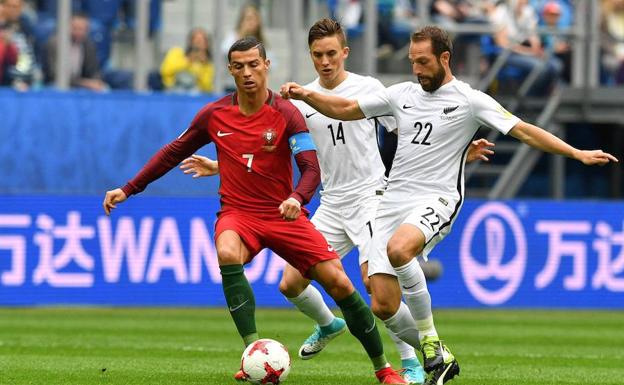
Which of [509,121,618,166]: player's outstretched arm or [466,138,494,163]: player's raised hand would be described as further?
[466,138,494,163]: player's raised hand

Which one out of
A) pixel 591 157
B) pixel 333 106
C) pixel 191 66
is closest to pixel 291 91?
pixel 333 106

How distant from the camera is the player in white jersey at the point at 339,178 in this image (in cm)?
1103

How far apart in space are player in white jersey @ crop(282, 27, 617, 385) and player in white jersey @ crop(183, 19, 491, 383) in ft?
3.38

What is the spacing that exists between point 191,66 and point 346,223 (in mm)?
9846

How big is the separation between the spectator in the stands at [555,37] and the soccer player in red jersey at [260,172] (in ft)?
42.0

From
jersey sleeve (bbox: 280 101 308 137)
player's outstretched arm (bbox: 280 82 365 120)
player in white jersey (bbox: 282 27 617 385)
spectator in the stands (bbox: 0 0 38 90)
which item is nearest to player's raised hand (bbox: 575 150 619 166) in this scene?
player in white jersey (bbox: 282 27 617 385)

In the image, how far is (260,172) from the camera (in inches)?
389

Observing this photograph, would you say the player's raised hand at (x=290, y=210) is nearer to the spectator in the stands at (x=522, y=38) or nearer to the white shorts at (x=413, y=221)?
the white shorts at (x=413, y=221)

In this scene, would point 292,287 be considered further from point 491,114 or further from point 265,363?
point 491,114

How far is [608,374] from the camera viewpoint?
446 inches

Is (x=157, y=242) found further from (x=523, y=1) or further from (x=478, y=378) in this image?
(x=478, y=378)

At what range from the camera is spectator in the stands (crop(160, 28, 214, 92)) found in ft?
68.0

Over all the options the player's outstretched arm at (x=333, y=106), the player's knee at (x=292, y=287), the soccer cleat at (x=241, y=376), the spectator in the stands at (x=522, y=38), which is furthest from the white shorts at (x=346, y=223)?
the spectator in the stands at (x=522, y=38)

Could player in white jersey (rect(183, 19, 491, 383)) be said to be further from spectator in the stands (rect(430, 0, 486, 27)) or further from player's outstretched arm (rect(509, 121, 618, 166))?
spectator in the stands (rect(430, 0, 486, 27))
